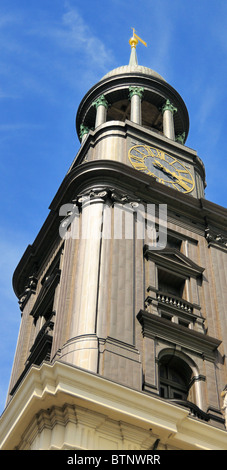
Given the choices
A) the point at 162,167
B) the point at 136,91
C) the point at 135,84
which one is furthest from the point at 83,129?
the point at 162,167

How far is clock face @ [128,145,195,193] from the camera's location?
40250 millimetres

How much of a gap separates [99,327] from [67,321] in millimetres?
1999

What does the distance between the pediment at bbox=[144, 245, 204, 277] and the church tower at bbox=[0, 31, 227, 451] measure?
0.19ft

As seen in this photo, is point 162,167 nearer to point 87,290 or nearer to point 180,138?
point 180,138

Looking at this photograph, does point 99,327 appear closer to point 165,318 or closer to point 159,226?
point 165,318

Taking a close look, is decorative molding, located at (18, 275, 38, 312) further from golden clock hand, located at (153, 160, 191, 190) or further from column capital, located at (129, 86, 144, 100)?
column capital, located at (129, 86, 144, 100)

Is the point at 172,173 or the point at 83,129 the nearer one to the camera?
the point at 172,173

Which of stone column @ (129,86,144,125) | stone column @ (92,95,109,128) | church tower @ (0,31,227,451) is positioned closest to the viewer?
church tower @ (0,31,227,451)

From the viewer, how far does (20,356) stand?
36406 millimetres

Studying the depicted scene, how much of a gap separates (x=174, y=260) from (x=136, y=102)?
1482cm

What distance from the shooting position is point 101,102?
4794 centimetres

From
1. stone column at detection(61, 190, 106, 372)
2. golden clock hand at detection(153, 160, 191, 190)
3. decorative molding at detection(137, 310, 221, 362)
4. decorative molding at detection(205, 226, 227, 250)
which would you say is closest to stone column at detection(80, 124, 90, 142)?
golden clock hand at detection(153, 160, 191, 190)

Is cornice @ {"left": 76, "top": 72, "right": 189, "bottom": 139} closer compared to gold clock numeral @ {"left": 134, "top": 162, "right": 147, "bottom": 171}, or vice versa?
gold clock numeral @ {"left": 134, "top": 162, "right": 147, "bottom": 171}
